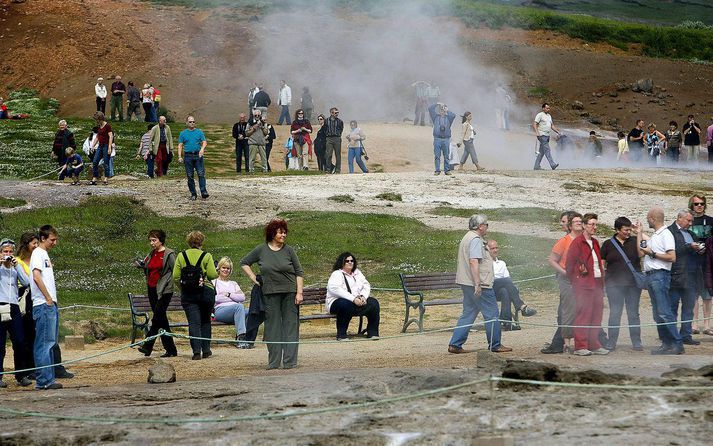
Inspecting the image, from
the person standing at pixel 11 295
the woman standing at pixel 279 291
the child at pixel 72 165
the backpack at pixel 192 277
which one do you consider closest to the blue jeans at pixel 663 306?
the woman standing at pixel 279 291

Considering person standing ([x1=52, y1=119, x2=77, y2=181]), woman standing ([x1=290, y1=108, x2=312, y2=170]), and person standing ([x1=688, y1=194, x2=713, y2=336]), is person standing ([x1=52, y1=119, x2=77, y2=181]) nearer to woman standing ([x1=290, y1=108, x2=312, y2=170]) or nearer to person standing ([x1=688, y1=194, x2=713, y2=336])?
woman standing ([x1=290, y1=108, x2=312, y2=170])

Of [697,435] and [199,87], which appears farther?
[199,87]

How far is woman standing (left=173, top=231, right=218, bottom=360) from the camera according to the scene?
14.2 metres

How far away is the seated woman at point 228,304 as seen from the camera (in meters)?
15.7

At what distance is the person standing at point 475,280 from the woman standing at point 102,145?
46.4 feet

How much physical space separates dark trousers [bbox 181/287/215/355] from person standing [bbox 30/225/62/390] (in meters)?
2.33

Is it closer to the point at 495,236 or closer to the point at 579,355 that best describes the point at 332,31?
the point at 495,236

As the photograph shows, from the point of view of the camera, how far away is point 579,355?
13.0 m

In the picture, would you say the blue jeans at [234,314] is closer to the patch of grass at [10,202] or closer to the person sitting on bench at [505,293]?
the person sitting on bench at [505,293]

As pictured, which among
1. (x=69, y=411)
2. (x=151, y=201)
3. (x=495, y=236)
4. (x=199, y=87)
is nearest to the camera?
(x=69, y=411)

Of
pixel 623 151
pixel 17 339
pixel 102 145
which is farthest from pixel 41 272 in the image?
pixel 623 151

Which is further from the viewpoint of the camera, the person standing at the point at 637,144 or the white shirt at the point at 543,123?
the person standing at the point at 637,144

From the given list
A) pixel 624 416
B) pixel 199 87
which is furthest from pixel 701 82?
pixel 624 416

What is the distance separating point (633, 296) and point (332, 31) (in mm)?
43054
